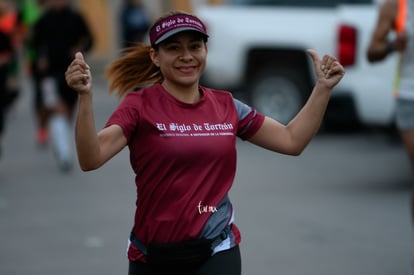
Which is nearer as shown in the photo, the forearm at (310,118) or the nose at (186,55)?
the nose at (186,55)

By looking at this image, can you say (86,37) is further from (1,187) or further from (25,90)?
(25,90)

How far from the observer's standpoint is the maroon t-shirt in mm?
4422

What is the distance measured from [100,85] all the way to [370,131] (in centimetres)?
1035

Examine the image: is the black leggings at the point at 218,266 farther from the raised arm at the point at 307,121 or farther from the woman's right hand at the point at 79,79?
the woman's right hand at the point at 79,79

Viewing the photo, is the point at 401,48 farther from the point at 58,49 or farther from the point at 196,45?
the point at 58,49

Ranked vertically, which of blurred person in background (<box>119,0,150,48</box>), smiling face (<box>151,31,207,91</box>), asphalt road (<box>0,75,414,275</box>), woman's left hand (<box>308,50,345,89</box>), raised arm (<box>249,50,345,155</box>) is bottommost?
asphalt road (<box>0,75,414,275</box>)

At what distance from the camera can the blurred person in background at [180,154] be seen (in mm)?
4422

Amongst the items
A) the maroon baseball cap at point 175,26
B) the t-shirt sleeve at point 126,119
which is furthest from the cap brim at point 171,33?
the t-shirt sleeve at point 126,119

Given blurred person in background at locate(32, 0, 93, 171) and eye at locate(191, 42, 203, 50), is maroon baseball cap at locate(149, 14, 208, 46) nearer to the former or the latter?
eye at locate(191, 42, 203, 50)

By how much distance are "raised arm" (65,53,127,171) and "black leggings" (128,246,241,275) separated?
0.49 meters

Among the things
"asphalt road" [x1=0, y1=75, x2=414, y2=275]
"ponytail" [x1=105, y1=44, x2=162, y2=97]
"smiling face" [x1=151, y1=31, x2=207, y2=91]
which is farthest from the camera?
"asphalt road" [x1=0, y1=75, x2=414, y2=275]

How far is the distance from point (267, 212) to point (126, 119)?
520 centimetres

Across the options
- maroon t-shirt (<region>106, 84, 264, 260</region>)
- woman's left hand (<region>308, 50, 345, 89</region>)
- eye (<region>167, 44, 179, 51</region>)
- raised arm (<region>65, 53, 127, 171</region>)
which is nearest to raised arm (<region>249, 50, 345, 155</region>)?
woman's left hand (<region>308, 50, 345, 89</region>)

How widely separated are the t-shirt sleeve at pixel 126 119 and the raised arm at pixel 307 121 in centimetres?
57
